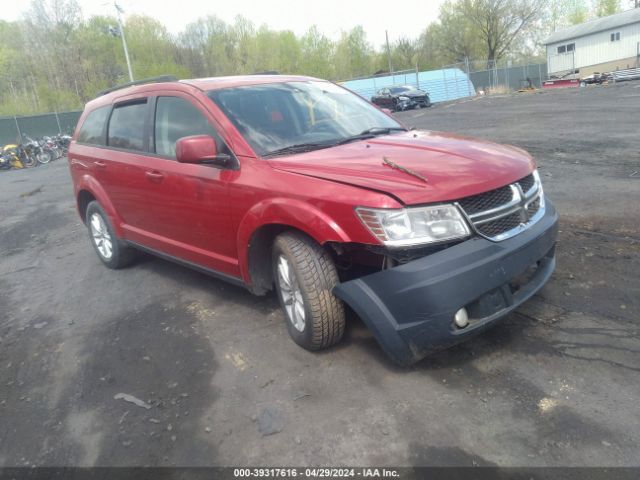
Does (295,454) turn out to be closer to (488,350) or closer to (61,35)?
(488,350)

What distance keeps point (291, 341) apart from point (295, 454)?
3.87 ft

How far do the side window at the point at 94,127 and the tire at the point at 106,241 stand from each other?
68 cm

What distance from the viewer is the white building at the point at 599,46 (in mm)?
40531

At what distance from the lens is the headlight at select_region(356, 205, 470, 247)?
2.82 m

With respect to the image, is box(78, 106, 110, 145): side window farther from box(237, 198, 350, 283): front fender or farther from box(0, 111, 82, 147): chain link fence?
box(0, 111, 82, 147): chain link fence

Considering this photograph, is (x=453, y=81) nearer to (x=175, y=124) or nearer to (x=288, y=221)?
(x=175, y=124)

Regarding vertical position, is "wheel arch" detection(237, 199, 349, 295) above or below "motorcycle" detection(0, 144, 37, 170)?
below

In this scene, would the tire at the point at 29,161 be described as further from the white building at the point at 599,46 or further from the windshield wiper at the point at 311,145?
the white building at the point at 599,46

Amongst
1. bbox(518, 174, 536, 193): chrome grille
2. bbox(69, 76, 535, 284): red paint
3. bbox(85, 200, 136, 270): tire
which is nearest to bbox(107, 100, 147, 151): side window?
bbox(69, 76, 535, 284): red paint

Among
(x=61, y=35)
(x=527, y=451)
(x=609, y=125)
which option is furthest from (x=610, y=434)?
(x=61, y=35)

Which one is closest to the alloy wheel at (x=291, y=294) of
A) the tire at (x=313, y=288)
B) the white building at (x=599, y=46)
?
the tire at (x=313, y=288)

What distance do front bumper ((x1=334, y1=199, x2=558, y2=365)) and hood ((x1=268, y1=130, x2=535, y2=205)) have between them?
0.34 m

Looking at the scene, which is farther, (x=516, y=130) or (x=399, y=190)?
(x=516, y=130)

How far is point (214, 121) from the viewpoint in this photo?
3.89 meters
